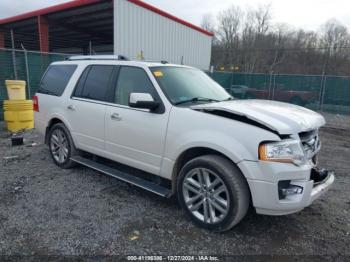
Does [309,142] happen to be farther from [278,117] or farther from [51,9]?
[51,9]

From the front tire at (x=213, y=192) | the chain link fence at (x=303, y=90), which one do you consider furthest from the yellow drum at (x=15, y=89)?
the chain link fence at (x=303, y=90)

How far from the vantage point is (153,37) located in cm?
1351

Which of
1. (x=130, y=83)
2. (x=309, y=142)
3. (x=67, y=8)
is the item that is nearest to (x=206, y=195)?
(x=309, y=142)

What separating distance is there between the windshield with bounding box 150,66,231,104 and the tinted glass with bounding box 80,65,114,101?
0.89 meters

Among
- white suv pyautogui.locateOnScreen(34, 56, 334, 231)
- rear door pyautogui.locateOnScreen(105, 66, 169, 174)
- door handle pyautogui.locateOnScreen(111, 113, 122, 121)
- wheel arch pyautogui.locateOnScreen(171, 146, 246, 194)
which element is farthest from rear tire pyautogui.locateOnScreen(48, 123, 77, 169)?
wheel arch pyautogui.locateOnScreen(171, 146, 246, 194)

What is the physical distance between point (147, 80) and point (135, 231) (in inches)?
76.5

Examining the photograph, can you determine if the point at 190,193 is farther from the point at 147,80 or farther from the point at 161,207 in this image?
the point at 147,80

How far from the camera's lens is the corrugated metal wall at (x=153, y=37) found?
11508 mm

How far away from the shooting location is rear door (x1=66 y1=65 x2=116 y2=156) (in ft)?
13.8

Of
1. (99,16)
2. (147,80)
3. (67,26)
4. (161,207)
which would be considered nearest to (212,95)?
(147,80)

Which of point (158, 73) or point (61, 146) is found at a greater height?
point (158, 73)

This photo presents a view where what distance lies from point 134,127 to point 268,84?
15753 mm

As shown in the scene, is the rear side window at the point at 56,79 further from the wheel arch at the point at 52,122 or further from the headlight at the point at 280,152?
the headlight at the point at 280,152

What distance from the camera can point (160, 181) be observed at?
381 centimetres
